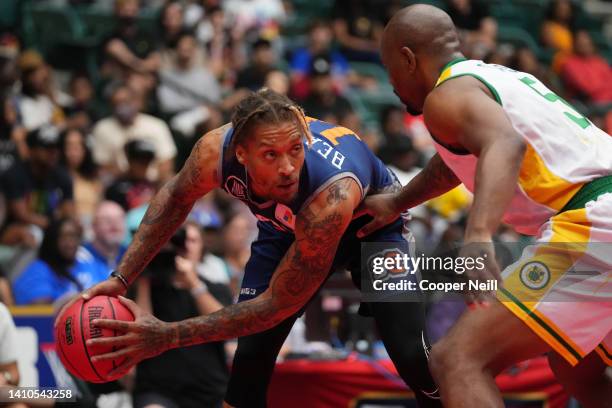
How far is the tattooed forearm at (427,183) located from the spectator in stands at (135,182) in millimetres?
4423

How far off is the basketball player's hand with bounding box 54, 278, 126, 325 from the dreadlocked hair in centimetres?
99

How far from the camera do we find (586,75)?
50.2ft

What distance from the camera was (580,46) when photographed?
15648mm

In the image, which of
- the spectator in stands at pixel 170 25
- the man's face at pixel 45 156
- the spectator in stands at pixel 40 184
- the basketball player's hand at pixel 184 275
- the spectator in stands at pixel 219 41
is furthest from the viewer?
the spectator in stands at pixel 219 41

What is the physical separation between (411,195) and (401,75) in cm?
75

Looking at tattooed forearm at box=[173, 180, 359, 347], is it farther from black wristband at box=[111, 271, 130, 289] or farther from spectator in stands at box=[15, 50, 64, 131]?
spectator in stands at box=[15, 50, 64, 131]

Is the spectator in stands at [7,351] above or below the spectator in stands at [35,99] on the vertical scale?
above

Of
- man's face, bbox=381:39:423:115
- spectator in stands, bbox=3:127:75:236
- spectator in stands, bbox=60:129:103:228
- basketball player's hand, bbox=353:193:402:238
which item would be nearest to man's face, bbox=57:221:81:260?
spectator in stands, bbox=3:127:75:236

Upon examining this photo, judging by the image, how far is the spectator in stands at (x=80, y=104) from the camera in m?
11.2

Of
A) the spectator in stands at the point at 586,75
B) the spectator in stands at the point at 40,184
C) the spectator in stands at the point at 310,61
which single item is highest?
the spectator in stands at the point at 40,184

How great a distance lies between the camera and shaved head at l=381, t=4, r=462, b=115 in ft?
15.4

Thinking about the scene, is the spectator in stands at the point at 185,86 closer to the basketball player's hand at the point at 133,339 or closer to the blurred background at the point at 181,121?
the blurred background at the point at 181,121

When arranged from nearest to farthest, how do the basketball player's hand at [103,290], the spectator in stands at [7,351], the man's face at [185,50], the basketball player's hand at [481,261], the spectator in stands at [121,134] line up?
the basketball player's hand at [481,261]
the basketball player's hand at [103,290]
the spectator in stands at [7,351]
the spectator in stands at [121,134]
the man's face at [185,50]

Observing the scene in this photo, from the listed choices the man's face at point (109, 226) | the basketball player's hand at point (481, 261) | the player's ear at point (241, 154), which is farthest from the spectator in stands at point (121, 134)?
the basketball player's hand at point (481, 261)
